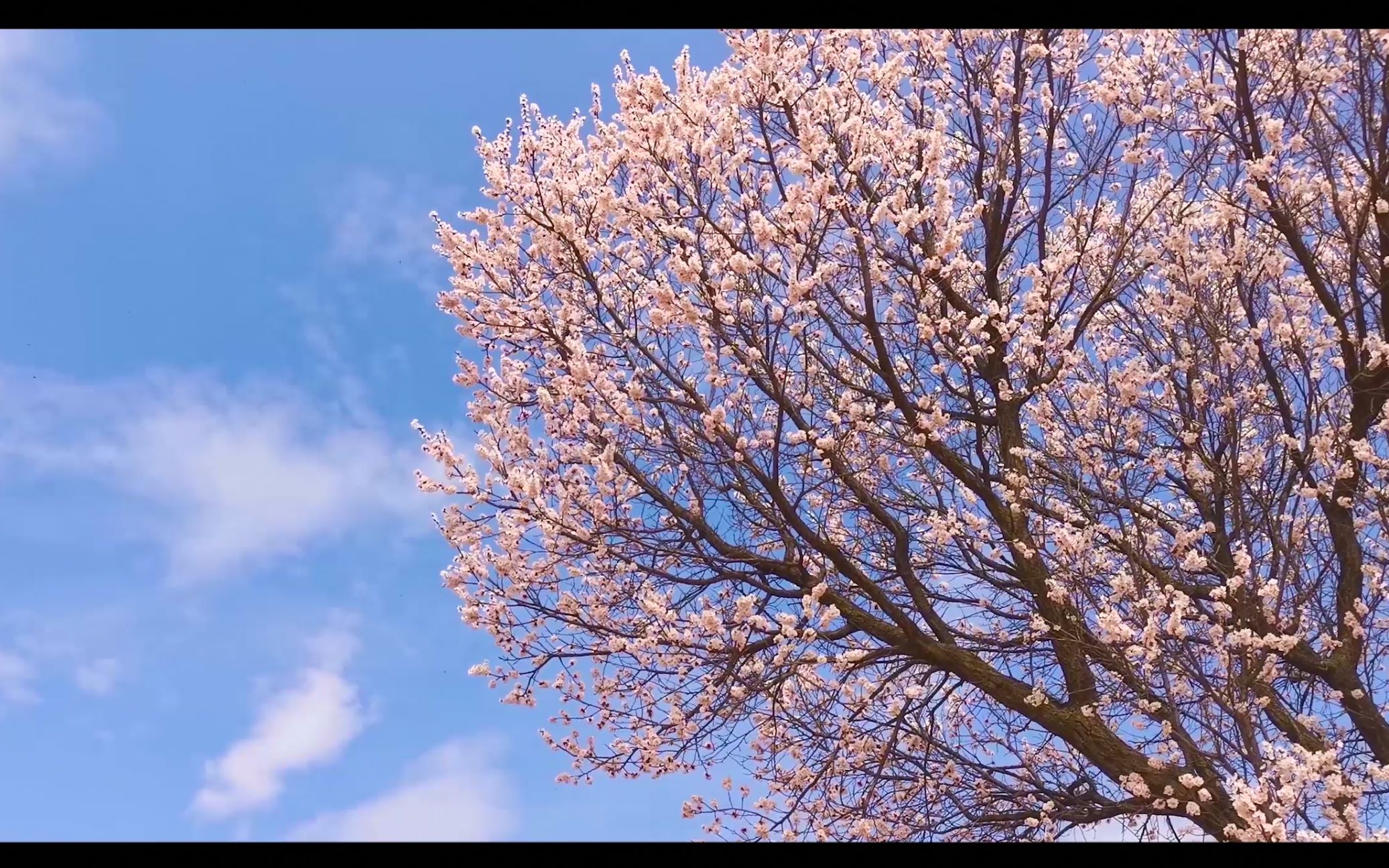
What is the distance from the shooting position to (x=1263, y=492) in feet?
24.8

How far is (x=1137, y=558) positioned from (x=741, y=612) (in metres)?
2.73

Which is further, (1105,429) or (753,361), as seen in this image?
(1105,429)

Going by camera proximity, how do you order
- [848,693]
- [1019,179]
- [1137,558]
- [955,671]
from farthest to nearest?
[848,693], [1019,179], [955,671], [1137,558]

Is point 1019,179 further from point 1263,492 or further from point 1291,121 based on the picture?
point 1263,492

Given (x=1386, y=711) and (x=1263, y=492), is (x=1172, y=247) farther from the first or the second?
(x=1386, y=711)

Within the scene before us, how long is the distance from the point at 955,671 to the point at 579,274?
407 cm

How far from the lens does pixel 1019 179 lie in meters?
8.04

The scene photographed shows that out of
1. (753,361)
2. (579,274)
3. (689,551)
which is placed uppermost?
(579,274)

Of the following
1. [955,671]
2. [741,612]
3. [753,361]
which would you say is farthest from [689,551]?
[955,671]
